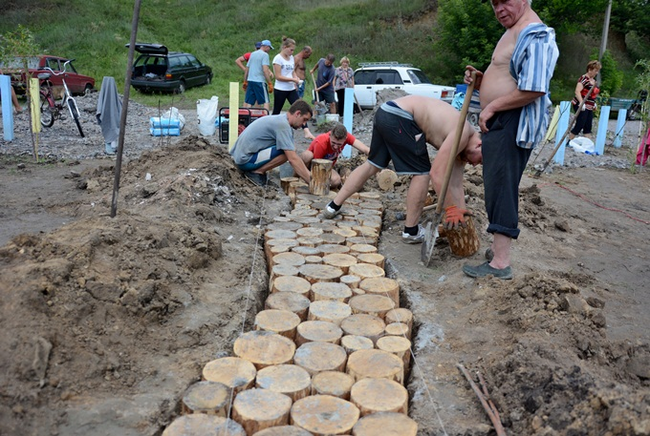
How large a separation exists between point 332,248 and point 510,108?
63.6 inches

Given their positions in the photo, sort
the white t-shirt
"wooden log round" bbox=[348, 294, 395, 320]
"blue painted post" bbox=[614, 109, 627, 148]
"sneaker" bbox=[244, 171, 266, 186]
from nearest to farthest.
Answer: "wooden log round" bbox=[348, 294, 395, 320], "sneaker" bbox=[244, 171, 266, 186], the white t-shirt, "blue painted post" bbox=[614, 109, 627, 148]

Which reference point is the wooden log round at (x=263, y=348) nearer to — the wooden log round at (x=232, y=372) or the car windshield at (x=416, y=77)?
the wooden log round at (x=232, y=372)

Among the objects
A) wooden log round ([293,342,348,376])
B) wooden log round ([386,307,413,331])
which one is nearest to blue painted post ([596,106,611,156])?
wooden log round ([386,307,413,331])

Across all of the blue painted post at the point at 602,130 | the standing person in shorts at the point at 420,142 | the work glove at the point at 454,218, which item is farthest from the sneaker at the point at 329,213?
the blue painted post at the point at 602,130

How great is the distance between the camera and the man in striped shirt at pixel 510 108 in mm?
3184

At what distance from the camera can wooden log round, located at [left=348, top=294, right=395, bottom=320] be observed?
3.13m

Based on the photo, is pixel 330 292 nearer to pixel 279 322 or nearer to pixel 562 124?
pixel 279 322

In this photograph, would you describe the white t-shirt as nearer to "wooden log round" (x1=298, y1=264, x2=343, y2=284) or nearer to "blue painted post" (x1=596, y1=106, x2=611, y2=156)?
"wooden log round" (x1=298, y1=264, x2=343, y2=284)

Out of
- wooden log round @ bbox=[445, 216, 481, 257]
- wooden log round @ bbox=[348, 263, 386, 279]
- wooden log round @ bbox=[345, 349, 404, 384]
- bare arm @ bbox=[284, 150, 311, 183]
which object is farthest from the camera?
bare arm @ bbox=[284, 150, 311, 183]

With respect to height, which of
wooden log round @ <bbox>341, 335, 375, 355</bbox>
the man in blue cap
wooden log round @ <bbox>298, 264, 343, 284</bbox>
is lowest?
wooden log round @ <bbox>341, 335, 375, 355</bbox>

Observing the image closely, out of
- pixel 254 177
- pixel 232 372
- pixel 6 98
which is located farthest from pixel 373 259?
pixel 6 98

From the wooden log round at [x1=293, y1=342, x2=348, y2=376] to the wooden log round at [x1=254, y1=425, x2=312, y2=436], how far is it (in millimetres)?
398

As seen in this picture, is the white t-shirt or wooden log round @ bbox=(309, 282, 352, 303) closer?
wooden log round @ bbox=(309, 282, 352, 303)

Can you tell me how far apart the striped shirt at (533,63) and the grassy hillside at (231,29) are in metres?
16.6
